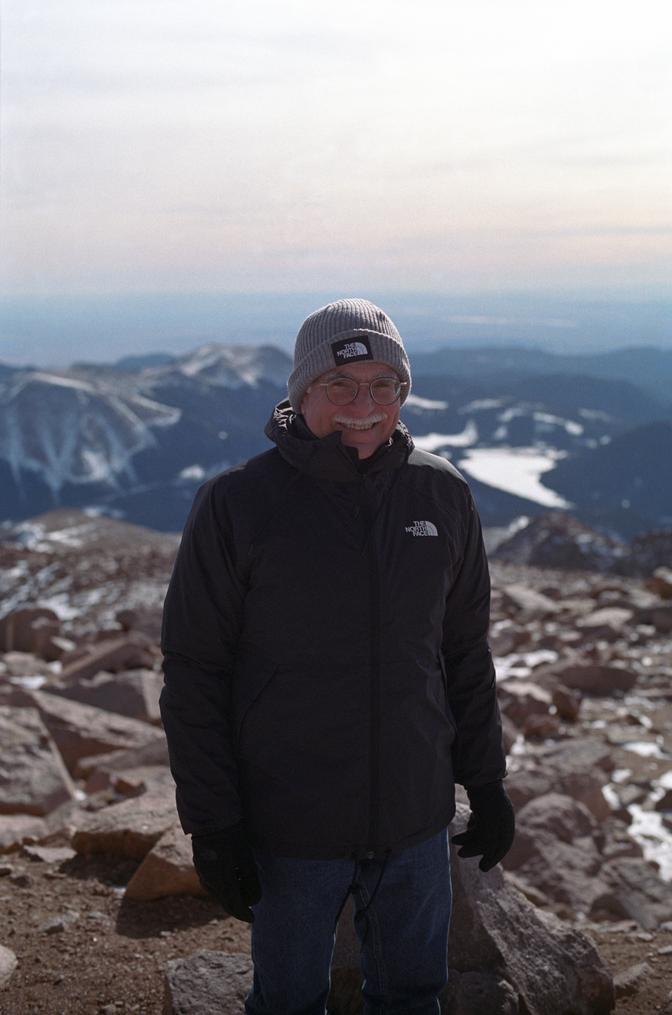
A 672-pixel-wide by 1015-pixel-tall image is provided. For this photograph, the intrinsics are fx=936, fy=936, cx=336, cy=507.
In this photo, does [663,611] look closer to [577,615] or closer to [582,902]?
[577,615]

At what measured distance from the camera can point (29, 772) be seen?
7664mm

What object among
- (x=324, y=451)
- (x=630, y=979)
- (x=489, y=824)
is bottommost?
(x=630, y=979)

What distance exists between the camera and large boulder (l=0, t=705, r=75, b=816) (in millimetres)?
7438

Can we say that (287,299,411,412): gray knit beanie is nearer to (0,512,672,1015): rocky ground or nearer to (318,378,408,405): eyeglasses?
(318,378,408,405): eyeglasses

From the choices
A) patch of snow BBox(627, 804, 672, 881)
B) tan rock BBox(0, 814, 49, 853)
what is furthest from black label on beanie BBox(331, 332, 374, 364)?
patch of snow BBox(627, 804, 672, 881)

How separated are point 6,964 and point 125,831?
1.37 metres

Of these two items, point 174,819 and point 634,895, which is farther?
point 634,895

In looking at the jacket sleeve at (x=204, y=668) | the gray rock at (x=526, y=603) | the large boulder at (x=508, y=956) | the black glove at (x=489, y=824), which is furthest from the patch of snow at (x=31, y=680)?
the jacket sleeve at (x=204, y=668)

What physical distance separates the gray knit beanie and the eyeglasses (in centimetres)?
5

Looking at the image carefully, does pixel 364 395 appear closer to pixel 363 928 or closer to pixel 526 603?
pixel 363 928

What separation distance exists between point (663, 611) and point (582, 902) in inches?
420

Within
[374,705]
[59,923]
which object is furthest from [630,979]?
[59,923]

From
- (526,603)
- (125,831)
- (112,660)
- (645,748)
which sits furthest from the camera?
(526,603)

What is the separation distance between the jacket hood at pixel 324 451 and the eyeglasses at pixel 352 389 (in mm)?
127
